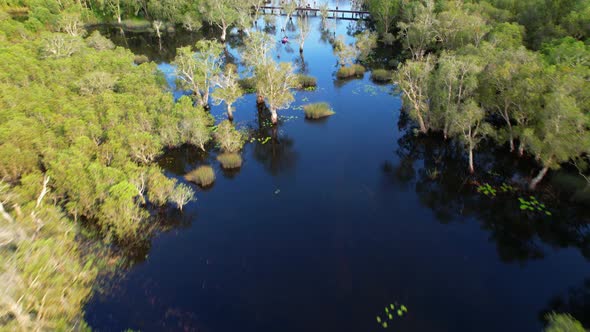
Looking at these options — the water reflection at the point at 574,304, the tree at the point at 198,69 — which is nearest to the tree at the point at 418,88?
the water reflection at the point at 574,304

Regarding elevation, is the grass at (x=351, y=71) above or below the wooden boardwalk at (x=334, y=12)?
below

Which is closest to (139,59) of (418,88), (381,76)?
(381,76)

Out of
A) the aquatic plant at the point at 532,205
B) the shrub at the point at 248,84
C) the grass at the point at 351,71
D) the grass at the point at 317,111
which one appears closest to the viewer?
the aquatic plant at the point at 532,205

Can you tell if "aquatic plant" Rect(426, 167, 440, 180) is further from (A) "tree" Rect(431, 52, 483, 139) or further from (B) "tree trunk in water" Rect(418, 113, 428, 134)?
(B) "tree trunk in water" Rect(418, 113, 428, 134)

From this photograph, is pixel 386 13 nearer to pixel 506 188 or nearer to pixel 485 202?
pixel 506 188

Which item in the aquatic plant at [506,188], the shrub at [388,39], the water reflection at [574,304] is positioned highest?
the shrub at [388,39]

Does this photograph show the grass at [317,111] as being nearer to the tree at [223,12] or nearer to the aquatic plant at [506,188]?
the aquatic plant at [506,188]

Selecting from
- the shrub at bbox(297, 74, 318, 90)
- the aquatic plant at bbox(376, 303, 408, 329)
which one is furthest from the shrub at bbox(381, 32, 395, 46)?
the aquatic plant at bbox(376, 303, 408, 329)
